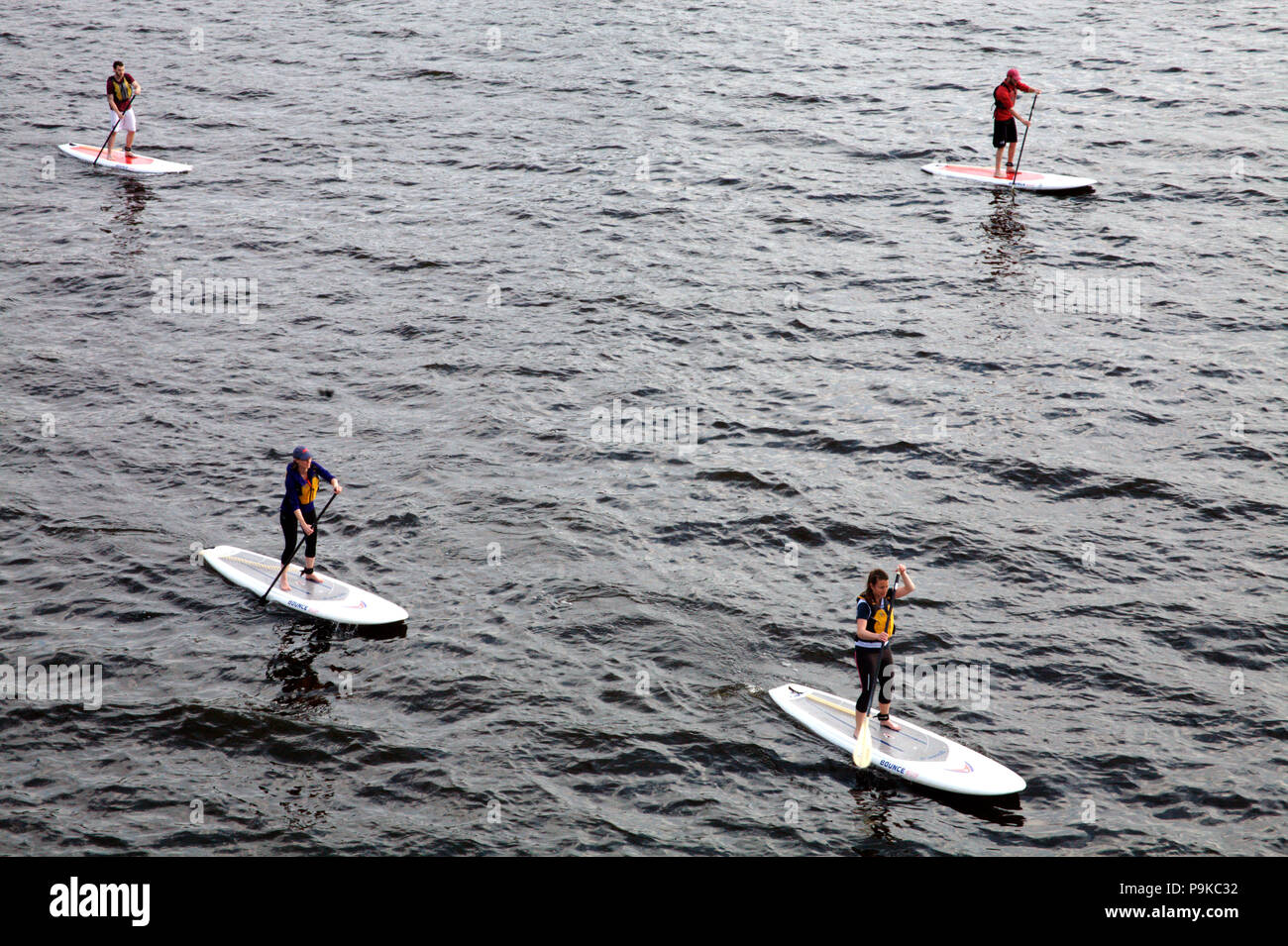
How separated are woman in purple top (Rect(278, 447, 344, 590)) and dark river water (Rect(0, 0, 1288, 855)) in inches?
39.1

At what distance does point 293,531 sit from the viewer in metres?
17.8

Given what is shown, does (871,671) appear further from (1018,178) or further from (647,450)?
(1018,178)

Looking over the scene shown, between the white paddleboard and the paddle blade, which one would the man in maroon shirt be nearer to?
the white paddleboard

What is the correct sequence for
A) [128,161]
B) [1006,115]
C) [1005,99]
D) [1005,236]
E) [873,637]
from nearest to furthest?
[873,637] → [1005,236] → [1005,99] → [1006,115] → [128,161]

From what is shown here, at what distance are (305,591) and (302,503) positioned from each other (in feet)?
4.82

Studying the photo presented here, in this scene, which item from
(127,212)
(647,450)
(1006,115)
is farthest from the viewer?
(127,212)

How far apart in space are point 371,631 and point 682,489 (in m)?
6.47

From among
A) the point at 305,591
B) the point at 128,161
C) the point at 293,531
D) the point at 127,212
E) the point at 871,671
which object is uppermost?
the point at 128,161

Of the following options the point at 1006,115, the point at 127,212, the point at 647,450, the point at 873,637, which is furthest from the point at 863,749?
the point at 127,212

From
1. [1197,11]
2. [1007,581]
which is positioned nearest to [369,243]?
[1007,581]

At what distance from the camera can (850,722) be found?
15664mm

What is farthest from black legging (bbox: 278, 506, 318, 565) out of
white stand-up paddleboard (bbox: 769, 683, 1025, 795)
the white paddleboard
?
the white paddleboard

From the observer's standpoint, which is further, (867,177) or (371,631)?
(867,177)

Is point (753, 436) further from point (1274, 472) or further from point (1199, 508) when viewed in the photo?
point (1274, 472)
